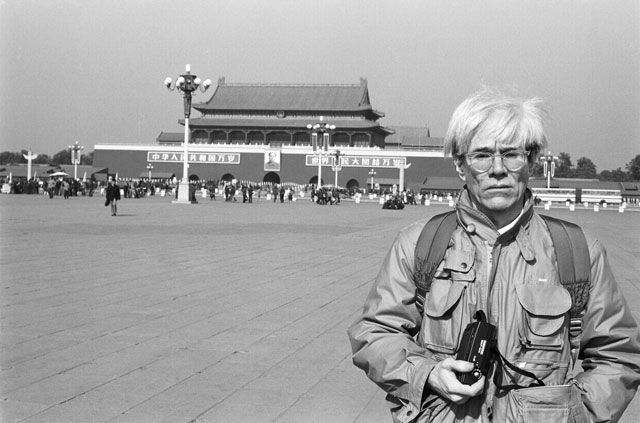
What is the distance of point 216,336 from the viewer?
16.4 ft

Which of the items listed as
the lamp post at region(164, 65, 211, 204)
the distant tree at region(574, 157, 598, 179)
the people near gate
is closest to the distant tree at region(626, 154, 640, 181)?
the distant tree at region(574, 157, 598, 179)

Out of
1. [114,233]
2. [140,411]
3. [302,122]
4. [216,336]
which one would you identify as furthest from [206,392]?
[302,122]

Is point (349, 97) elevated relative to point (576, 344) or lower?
elevated

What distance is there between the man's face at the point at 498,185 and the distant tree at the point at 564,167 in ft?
270

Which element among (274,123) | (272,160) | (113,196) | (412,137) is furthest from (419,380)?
(412,137)

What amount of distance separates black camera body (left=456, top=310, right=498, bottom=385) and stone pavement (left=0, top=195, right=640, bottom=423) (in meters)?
1.87

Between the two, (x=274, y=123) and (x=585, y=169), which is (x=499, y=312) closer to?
(x=274, y=123)

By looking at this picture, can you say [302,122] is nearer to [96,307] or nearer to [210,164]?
[210,164]

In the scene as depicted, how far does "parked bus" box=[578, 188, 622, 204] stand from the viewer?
57281 mm

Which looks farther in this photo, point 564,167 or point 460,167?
point 564,167

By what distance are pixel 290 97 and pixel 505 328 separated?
6083 cm

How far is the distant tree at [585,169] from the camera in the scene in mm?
84756

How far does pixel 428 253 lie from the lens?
1.77 meters

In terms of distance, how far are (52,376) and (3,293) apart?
279 centimetres
